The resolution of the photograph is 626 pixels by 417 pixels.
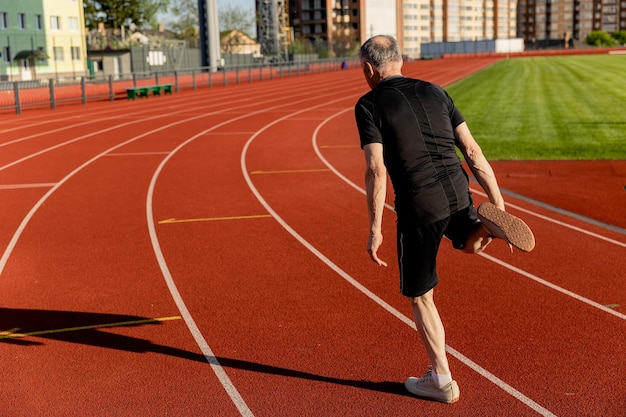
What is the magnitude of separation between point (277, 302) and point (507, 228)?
3.08 meters

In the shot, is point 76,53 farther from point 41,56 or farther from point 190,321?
point 190,321

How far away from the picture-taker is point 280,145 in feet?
61.3

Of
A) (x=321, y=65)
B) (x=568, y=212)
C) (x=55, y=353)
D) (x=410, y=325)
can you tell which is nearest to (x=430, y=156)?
(x=410, y=325)

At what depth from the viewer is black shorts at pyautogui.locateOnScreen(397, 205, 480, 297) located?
475cm

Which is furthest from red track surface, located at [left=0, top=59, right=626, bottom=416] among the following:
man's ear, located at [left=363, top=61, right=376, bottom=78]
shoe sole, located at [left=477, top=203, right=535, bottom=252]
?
man's ear, located at [left=363, top=61, right=376, bottom=78]

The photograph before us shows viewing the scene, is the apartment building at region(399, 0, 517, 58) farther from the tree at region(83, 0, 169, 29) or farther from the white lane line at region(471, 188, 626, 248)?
the white lane line at region(471, 188, 626, 248)

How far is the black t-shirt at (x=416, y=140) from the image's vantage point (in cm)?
462

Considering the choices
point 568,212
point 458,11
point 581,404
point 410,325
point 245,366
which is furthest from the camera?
point 458,11

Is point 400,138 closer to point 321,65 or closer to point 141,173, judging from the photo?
point 141,173

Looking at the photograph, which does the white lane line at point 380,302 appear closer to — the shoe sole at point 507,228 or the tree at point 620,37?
the shoe sole at point 507,228

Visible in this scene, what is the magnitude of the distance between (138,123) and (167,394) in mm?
19700

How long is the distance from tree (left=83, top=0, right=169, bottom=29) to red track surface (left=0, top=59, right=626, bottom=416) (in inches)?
3451

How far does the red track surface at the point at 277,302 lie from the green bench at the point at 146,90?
20.8 meters

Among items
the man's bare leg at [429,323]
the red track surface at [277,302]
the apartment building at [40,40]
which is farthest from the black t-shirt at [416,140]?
the apartment building at [40,40]
